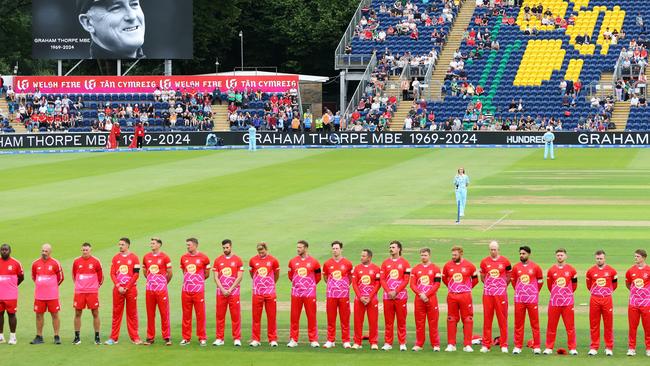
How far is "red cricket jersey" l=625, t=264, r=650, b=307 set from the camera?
1867 cm

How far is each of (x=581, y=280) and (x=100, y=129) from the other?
48.5 meters

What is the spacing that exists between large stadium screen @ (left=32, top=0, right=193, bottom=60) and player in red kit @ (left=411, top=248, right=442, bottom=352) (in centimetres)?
5338

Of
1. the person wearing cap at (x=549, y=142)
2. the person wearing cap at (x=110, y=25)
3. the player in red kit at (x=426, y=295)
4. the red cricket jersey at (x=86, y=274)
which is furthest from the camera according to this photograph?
the person wearing cap at (x=110, y=25)

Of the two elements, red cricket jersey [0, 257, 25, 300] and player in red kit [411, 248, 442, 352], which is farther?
red cricket jersey [0, 257, 25, 300]

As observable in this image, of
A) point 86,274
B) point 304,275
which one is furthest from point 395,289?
point 86,274

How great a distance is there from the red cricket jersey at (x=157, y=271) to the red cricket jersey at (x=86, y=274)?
32.5 inches

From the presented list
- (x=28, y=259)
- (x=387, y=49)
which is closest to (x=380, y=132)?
(x=387, y=49)

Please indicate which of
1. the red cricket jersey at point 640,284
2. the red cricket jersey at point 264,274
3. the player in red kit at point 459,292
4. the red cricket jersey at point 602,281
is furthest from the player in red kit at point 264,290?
the red cricket jersey at point 640,284

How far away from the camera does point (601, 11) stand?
7625 centimetres

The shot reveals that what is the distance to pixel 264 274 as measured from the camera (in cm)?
1948

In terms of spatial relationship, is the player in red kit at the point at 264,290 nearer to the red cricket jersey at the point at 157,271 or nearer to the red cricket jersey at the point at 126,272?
the red cricket jersey at the point at 157,271

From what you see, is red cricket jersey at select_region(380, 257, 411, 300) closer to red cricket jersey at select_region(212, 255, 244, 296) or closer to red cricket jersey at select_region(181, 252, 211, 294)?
red cricket jersey at select_region(212, 255, 244, 296)

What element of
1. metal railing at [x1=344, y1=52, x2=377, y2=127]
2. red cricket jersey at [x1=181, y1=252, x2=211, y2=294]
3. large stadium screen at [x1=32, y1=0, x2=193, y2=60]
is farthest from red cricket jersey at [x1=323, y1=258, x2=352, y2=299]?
large stadium screen at [x1=32, y1=0, x2=193, y2=60]

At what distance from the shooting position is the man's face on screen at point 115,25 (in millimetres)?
69875
